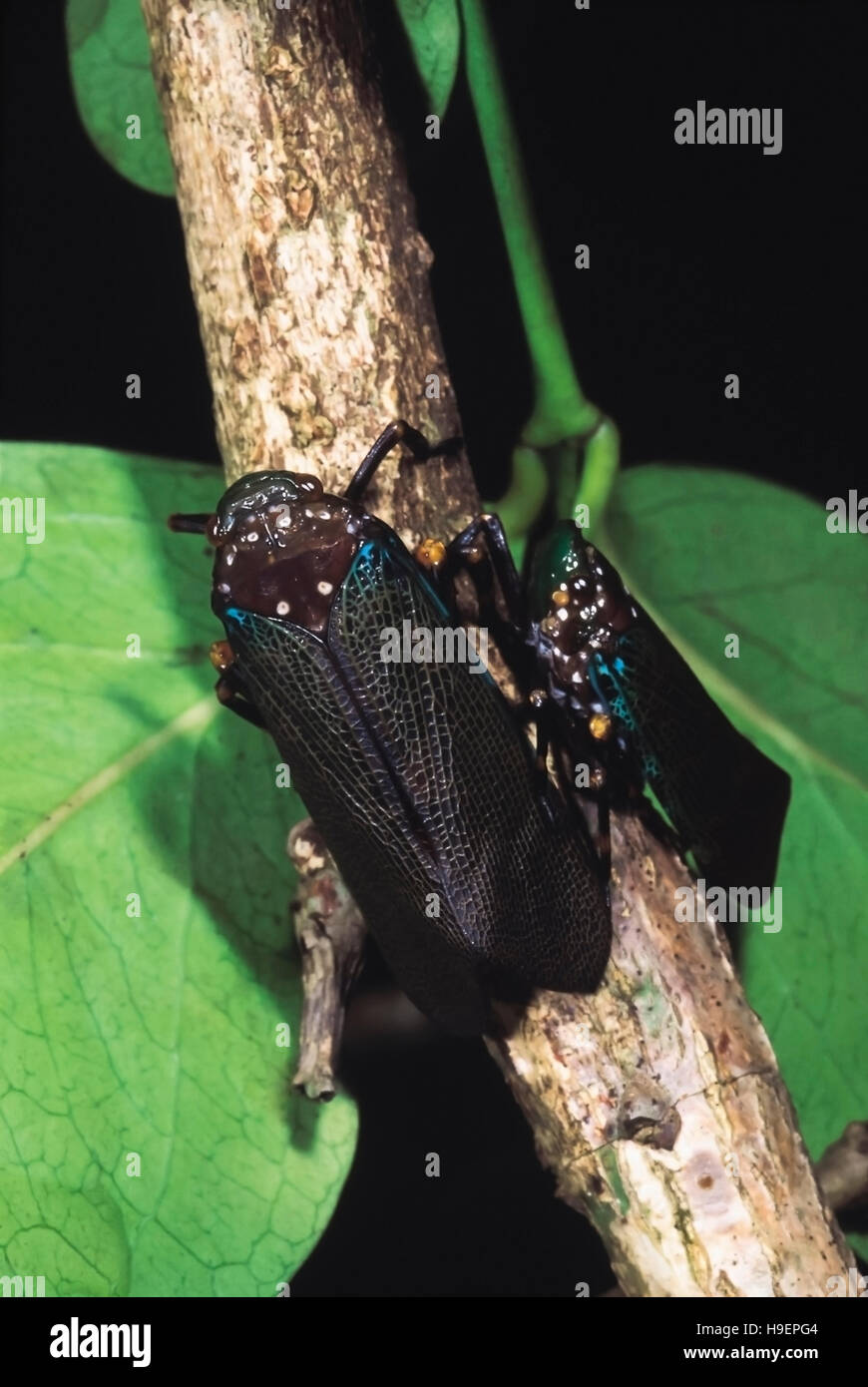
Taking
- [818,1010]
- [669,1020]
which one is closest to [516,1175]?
[818,1010]

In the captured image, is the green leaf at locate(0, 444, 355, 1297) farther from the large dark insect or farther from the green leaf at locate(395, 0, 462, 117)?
the green leaf at locate(395, 0, 462, 117)

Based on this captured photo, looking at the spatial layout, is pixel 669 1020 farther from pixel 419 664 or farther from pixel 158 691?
pixel 158 691

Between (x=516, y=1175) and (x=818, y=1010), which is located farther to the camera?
(x=516, y=1175)

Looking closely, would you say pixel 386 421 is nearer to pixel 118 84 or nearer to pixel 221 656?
pixel 221 656

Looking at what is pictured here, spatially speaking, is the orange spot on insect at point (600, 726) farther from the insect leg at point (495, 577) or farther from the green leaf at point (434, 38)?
the green leaf at point (434, 38)

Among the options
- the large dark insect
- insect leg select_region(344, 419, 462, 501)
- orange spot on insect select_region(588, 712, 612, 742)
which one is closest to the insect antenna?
the large dark insect

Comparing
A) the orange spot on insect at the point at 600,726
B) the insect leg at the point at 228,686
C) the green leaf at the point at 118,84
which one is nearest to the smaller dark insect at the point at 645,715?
the orange spot on insect at the point at 600,726

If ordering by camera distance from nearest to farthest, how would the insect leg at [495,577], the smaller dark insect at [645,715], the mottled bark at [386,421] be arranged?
the mottled bark at [386,421] < the insect leg at [495,577] < the smaller dark insect at [645,715]
